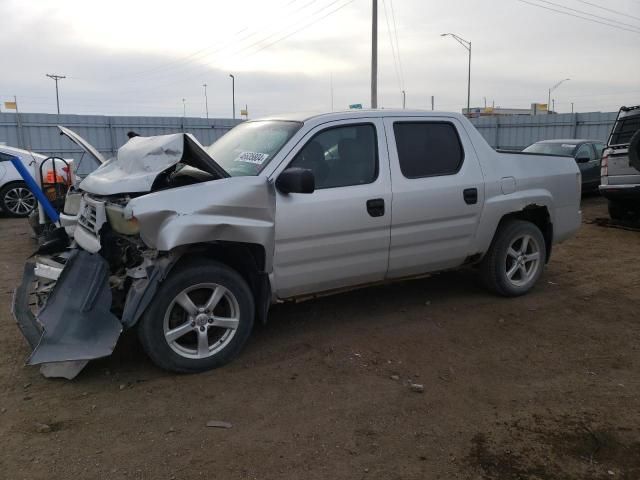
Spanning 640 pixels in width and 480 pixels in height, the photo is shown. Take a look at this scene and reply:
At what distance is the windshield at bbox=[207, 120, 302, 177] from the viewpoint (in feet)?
13.5

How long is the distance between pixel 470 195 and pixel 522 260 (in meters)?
A: 1.10

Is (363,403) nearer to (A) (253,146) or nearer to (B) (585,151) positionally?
(A) (253,146)

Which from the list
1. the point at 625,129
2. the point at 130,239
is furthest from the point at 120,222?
the point at 625,129

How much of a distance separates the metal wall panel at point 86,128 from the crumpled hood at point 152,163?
51.9ft

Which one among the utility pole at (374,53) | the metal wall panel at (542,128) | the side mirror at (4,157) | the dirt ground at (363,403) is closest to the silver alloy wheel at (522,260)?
the dirt ground at (363,403)

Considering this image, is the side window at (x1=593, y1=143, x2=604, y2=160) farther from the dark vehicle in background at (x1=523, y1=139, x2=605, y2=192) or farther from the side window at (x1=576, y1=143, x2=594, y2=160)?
the side window at (x1=576, y1=143, x2=594, y2=160)

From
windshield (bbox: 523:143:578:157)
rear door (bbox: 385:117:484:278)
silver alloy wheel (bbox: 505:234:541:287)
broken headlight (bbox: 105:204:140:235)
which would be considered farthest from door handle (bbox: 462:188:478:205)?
windshield (bbox: 523:143:578:157)

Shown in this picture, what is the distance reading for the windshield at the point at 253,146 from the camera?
4.13 meters

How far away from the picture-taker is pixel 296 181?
12.5 ft

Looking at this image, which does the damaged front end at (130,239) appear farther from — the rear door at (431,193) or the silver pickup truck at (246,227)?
the rear door at (431,193)

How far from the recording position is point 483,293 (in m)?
5.61

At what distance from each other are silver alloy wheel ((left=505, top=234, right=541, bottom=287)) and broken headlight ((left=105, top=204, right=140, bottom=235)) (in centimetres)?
359

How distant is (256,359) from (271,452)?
1.20m

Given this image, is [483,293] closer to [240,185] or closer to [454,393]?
[454,393]
